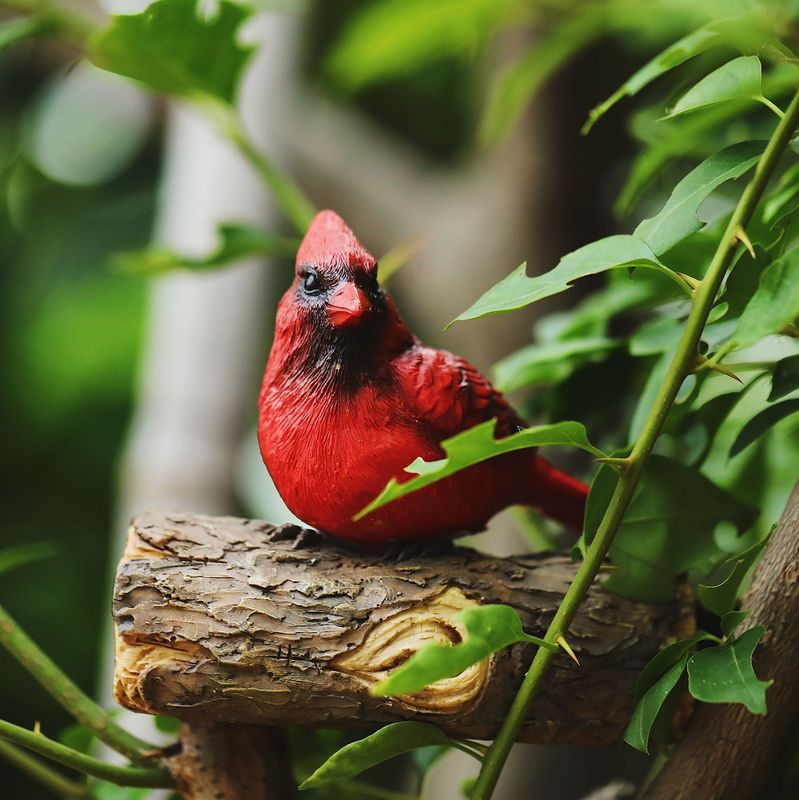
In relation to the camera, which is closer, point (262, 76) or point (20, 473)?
point (262, 76)

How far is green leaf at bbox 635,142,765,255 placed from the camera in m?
0.52

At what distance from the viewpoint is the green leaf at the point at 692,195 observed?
52 cm

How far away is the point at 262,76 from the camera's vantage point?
1.83 m

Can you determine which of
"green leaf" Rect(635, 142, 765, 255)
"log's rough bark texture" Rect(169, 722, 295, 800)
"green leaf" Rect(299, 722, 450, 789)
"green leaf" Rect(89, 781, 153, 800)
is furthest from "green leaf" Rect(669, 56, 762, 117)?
"green leaf" Rect(89, 781, 153, 800)

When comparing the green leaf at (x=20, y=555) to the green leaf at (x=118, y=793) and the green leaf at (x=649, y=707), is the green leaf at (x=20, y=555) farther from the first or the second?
the green leaf at (x=649, y=707)

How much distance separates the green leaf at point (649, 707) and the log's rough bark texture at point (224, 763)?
0.90 ft

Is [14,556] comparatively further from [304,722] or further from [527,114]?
[527,114]

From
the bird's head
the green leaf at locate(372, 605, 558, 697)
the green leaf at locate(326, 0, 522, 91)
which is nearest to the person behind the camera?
the green leaf at locate(372, 605, 558, 697)

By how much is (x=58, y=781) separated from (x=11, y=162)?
2116 mm

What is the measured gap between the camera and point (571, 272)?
493 millimetres

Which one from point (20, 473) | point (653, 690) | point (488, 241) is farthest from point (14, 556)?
point (20, 473)

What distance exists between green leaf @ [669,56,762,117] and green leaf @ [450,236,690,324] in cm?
8

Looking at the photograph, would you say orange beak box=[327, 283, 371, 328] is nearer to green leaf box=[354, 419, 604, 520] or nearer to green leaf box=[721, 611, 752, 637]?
green leaf box=[354, 419, 604, 520]

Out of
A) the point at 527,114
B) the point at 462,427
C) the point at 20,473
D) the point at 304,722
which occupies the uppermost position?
the point at 527,114
